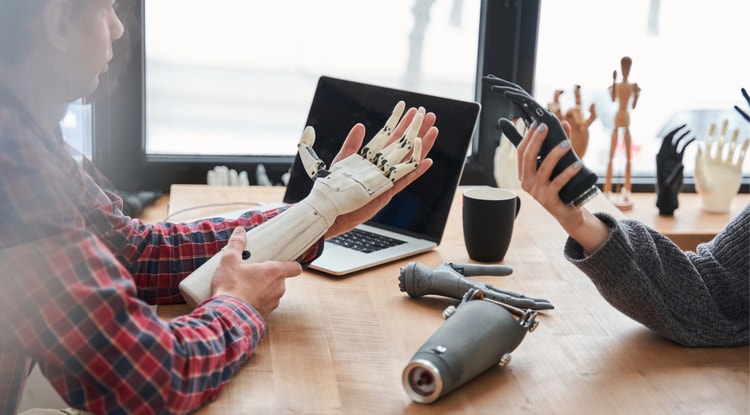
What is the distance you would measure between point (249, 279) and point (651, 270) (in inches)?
19.7

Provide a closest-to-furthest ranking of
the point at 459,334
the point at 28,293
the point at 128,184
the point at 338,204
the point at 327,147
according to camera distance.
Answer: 1. the point at 28,293
2. the point at 459,334
3. the point at 338,204
4. the point at 327,147
5. the point at 128,184

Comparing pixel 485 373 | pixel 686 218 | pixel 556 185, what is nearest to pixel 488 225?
pixel 556 185

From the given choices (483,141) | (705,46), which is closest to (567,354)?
(483,141)

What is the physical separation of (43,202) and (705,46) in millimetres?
1854

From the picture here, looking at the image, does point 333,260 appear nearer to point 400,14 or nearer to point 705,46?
point 400,14

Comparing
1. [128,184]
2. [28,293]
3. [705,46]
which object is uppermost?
[705,46]

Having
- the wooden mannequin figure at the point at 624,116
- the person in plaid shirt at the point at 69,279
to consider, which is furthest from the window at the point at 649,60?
the person in plaid shirt at the point at 69,279

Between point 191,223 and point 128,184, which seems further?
point 128,184

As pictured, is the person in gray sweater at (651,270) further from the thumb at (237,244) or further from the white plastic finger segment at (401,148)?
the thumb at (237,244)

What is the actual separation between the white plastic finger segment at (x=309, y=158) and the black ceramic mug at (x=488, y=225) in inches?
11.8

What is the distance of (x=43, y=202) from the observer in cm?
86

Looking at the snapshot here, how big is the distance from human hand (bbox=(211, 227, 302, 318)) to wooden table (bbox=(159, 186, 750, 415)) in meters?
0.05

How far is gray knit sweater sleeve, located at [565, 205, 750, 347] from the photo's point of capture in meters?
1.11

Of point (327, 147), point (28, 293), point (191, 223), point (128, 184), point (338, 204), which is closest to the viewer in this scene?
point (28, 293)
